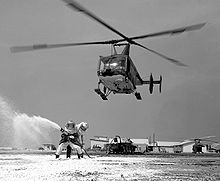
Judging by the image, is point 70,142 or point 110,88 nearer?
point 70,142

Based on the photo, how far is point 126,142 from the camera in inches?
2121

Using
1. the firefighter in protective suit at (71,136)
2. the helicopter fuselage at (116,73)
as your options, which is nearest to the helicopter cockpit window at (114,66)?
the helicopter fuselage at (116,73)

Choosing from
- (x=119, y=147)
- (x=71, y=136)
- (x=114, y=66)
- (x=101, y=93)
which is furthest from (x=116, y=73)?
(x=119, y=147)

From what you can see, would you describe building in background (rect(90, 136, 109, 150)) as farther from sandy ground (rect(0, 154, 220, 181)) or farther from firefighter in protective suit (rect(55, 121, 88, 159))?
sandy ground (rect(0, 154, 220, 181))

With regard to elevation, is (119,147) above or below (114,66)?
below

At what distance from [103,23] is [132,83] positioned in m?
9.45

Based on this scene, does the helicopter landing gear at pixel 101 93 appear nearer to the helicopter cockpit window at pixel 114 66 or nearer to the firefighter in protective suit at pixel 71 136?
the helicopter cockpit window at pixel 114 66

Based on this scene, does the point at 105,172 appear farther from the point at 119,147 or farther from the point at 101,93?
the point at 119,147

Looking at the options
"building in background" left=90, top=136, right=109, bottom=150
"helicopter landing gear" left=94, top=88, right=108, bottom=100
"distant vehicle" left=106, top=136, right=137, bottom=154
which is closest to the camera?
"helicopter landing gear" left=94, top=88, right=108, bottom=100

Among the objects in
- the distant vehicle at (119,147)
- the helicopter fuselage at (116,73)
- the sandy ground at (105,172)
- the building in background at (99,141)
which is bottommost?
the sandy ground at (105,172)

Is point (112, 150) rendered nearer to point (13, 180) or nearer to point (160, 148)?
point (13, 180)

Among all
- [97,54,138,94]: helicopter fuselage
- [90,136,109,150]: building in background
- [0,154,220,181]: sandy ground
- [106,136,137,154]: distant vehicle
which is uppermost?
[97,54,138,94]: helicopter fuselage

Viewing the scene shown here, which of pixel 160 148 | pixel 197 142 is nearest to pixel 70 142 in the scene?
pixel 197 142

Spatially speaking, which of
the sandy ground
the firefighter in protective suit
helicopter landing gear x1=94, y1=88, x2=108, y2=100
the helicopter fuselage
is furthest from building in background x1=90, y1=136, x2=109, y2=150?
the sandy ground
